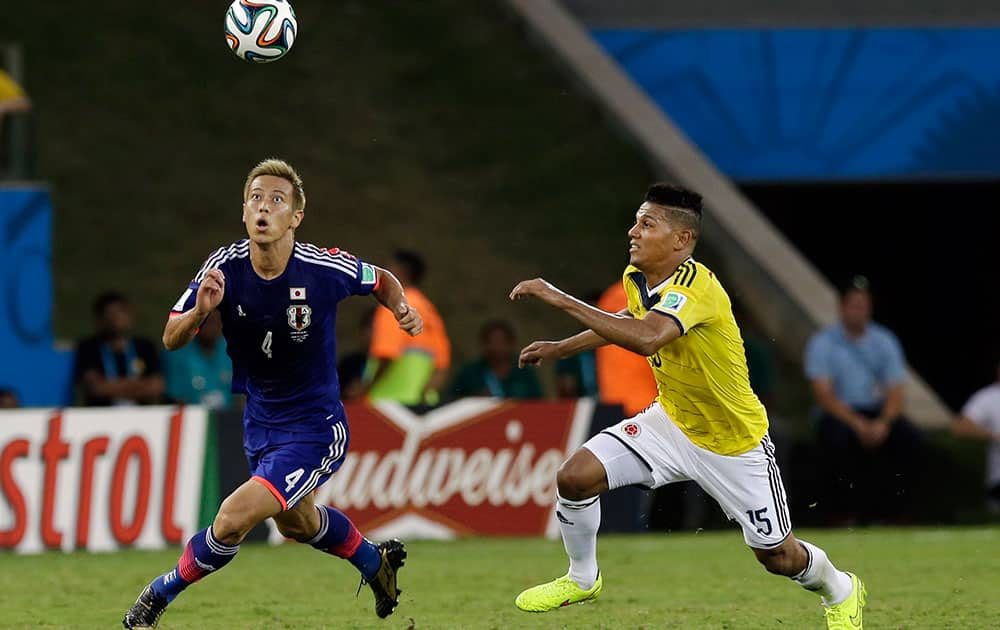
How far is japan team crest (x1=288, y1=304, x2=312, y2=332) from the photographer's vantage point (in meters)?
8.59

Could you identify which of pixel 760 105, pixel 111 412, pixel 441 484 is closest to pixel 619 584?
pixel 441 484

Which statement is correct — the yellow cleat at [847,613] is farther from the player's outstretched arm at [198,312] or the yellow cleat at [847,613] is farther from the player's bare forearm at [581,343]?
the player's outstretched arm at [198,312]

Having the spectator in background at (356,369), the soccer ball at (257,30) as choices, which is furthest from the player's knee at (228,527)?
the spectator in background at (356,369)

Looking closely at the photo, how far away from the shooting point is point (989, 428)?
50.9ft

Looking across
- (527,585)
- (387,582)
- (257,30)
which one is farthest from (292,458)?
(527,585)

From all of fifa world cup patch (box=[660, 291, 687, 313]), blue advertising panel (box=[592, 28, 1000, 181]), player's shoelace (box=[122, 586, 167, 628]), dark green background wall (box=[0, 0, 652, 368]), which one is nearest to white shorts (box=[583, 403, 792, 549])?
fifa world cup patch (box=[660, 291, 687, 313])

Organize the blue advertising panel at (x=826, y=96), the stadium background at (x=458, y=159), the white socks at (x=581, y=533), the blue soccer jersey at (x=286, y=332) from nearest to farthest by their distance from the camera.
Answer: the blue soccer jersey at (x=286, y=332)
the white socks at (x=581, y=533)
the stadium background at (x=458, y=159)
the blue advertising panel at (x=826, y=96)

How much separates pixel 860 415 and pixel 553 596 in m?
7.02

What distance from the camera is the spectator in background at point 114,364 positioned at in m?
14.5

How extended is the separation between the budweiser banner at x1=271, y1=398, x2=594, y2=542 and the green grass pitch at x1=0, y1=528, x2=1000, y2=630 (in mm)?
255

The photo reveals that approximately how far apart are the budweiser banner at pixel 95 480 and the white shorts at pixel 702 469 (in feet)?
18.0

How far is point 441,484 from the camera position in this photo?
14.1 m

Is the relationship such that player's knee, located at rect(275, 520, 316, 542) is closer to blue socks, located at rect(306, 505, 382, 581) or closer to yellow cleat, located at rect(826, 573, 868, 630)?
blue socks, located at rect(306, 505, 382, 581)

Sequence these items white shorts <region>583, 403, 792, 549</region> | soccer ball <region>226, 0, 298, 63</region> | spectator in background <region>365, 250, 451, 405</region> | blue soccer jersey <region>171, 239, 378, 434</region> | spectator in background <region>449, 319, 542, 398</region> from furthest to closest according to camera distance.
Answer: spectator in background <region>449, 319, 542, 398</region> → spectator in background <region>365, 250, 451, 405</region> → soccer ball <region>226, 0, 298, 63</region> → blue soccer jersey <region>171, 239, 378, 434</region> → white shorts <region>583, 403, 792, 549</region>
